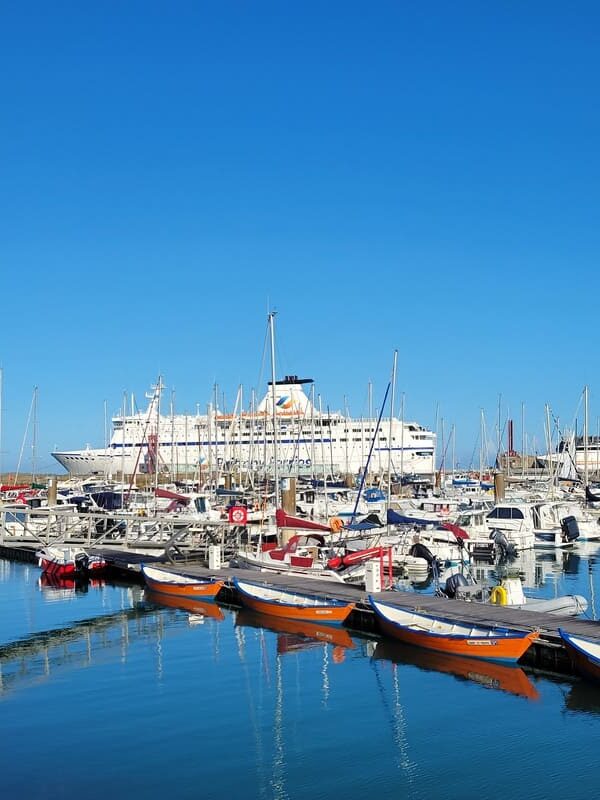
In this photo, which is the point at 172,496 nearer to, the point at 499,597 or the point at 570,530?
the point at 570,530

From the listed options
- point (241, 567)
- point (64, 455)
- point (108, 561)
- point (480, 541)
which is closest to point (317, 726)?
point (241, 567)

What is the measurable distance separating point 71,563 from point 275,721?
76.9ft

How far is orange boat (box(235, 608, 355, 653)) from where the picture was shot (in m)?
25.5

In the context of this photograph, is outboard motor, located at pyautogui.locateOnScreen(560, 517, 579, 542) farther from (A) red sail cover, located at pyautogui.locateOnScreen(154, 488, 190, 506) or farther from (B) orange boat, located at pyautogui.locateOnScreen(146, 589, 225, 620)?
(B) orange boat, located at pyautogui.locateOnScreen(146, 589, 225, 620)

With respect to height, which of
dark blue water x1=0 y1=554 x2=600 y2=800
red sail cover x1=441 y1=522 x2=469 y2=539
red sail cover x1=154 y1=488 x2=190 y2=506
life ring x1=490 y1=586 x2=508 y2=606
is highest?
red sail cover x1=154 y1=488 x2=190 y2=506

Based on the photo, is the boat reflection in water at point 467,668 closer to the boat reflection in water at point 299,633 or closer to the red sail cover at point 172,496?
the boat reflection in water at point 299,633

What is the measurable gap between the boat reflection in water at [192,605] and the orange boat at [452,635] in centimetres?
721

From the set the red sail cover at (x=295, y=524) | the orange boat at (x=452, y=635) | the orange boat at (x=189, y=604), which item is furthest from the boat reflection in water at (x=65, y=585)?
the orange boat at (x=452, y=635)

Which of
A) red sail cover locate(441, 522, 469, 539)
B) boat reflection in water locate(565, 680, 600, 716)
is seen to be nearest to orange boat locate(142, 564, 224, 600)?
red sail cover locate(441, 522, 469, 539)

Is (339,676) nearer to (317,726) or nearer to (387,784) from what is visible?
(317,726)

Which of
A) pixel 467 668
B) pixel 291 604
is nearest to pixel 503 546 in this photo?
pixel 291 604

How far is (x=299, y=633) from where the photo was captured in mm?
26812

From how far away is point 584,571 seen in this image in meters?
40.4

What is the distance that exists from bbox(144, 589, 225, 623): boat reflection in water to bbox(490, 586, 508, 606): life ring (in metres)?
9.16
